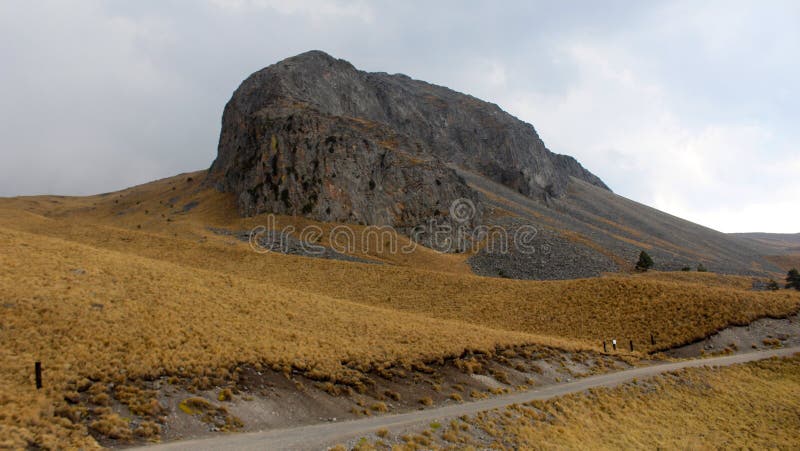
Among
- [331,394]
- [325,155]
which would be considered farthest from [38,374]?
[325,155]

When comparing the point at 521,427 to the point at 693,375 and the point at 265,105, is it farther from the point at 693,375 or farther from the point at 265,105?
the point at 265,105

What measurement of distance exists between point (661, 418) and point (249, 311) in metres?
21.5

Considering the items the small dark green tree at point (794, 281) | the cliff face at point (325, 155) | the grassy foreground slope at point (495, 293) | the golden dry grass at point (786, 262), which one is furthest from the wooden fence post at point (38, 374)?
the golden dry grass at point (786, 262)

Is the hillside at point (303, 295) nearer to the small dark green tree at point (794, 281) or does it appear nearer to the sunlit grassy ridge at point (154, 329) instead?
the sunlit grassy ridge at point (154, 329)

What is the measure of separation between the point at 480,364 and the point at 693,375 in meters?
13.5

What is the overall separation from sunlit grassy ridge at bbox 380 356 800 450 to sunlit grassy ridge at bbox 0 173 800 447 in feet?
18.5

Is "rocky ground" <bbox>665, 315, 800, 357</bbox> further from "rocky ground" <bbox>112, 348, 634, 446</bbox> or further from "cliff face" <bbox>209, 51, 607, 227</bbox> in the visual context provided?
"cliff face" <bbox>209, 51, 607, 227</bbox>

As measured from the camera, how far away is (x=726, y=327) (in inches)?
1344

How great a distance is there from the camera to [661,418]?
21.6 m

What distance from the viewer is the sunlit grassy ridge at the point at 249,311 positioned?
1589 centimetres

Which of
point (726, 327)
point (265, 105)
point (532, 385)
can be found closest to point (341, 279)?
point (532, 385)

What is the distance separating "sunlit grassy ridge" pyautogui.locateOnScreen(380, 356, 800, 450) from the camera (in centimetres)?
1636

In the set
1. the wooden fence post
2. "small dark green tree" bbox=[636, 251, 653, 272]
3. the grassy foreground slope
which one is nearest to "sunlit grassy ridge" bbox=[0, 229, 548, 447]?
the wooden fence post

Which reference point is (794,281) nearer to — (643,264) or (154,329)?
(643,264)
